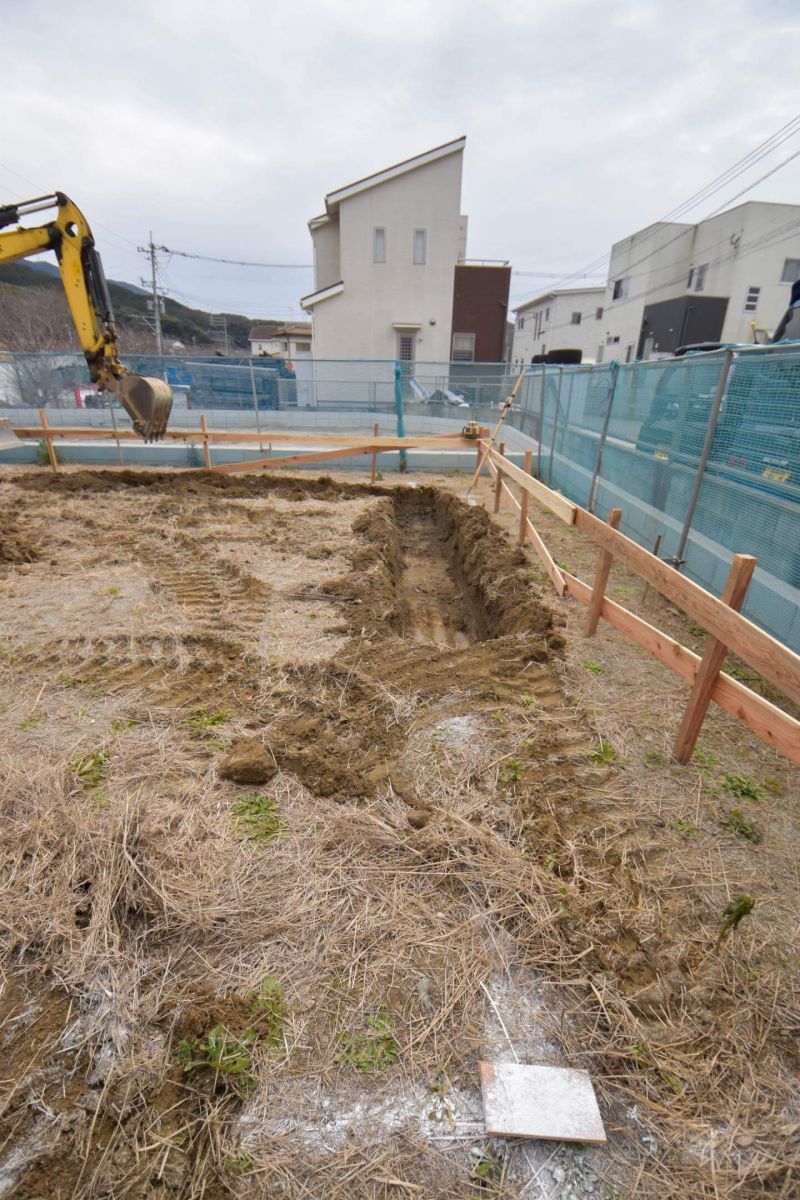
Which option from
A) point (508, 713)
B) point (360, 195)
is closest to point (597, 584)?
point (508, 713)

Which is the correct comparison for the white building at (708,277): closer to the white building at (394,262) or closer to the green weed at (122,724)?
the white building at (394,262)

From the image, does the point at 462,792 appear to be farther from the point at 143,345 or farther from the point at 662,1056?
the point at 143,345

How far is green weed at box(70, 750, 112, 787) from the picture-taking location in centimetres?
320

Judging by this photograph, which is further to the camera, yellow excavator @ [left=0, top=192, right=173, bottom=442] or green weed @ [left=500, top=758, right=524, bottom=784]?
yellow excavator @ [left=0, top=192, right=173, bottom=442]

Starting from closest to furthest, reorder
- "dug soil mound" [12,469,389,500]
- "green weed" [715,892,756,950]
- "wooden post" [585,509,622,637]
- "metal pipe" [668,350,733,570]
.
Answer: "green weed" [715,892,756,950]
"wooden post" [585,509,622,637]
"metal pipe" [668,350,733,570]
"dug soil mound" [12,469,389,500]

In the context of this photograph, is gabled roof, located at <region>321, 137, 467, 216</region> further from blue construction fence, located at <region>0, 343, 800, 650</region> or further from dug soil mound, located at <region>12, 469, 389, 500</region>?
dug soil mound, located at <region>12, 469, 389, 500</region>

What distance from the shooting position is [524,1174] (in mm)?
1647

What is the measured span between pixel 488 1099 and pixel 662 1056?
65 cm

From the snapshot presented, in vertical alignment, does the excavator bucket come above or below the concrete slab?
above

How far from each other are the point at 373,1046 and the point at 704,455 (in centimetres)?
568

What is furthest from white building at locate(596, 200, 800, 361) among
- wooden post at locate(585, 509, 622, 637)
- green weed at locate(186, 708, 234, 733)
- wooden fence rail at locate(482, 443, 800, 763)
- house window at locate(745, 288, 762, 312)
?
green weed at locate(186, 708, 234, 733)

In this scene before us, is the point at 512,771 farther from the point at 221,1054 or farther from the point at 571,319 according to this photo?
the point at 571,319

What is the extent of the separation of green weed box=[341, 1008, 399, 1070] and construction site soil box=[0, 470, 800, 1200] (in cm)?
1

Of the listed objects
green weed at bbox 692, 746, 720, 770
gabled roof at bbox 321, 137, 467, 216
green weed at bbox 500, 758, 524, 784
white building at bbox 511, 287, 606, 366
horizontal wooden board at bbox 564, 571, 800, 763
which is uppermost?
gabled roof at bbox 321, 137, 467, 216
